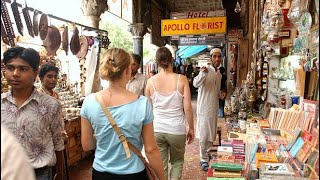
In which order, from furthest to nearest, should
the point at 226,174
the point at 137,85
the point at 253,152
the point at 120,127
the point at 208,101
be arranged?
the point at 208,101 → the point at 137,85 → the point at 253,152 → the point at 226,174 → the point at 120,127

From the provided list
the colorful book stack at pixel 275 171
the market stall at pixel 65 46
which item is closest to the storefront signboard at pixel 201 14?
the market stall at pixel 65 46

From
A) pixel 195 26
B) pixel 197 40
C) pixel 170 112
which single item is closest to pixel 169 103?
pixel 170 112

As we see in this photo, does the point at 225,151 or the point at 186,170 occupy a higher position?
the point at 225,151

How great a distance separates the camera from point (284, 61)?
4395mm

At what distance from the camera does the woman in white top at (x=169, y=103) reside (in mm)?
3213

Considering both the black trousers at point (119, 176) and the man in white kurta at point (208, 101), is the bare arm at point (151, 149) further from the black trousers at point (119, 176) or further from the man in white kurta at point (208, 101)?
the man in white kurta at point (208, 101)

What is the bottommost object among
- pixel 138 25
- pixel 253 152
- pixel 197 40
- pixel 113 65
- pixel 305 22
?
pixel 253 152

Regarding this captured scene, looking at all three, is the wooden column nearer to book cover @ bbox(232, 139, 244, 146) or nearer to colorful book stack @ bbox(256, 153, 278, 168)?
book cover @ bbox(232, 139, 244, 146)

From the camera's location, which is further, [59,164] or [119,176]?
[59,164]

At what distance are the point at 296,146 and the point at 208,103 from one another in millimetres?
2456

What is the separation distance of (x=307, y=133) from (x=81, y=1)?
604cm

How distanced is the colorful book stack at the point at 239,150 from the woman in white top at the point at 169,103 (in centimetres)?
54

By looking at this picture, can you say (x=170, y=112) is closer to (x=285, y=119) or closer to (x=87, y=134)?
(x=285, y=119)

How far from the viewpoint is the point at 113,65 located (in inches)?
74.7
